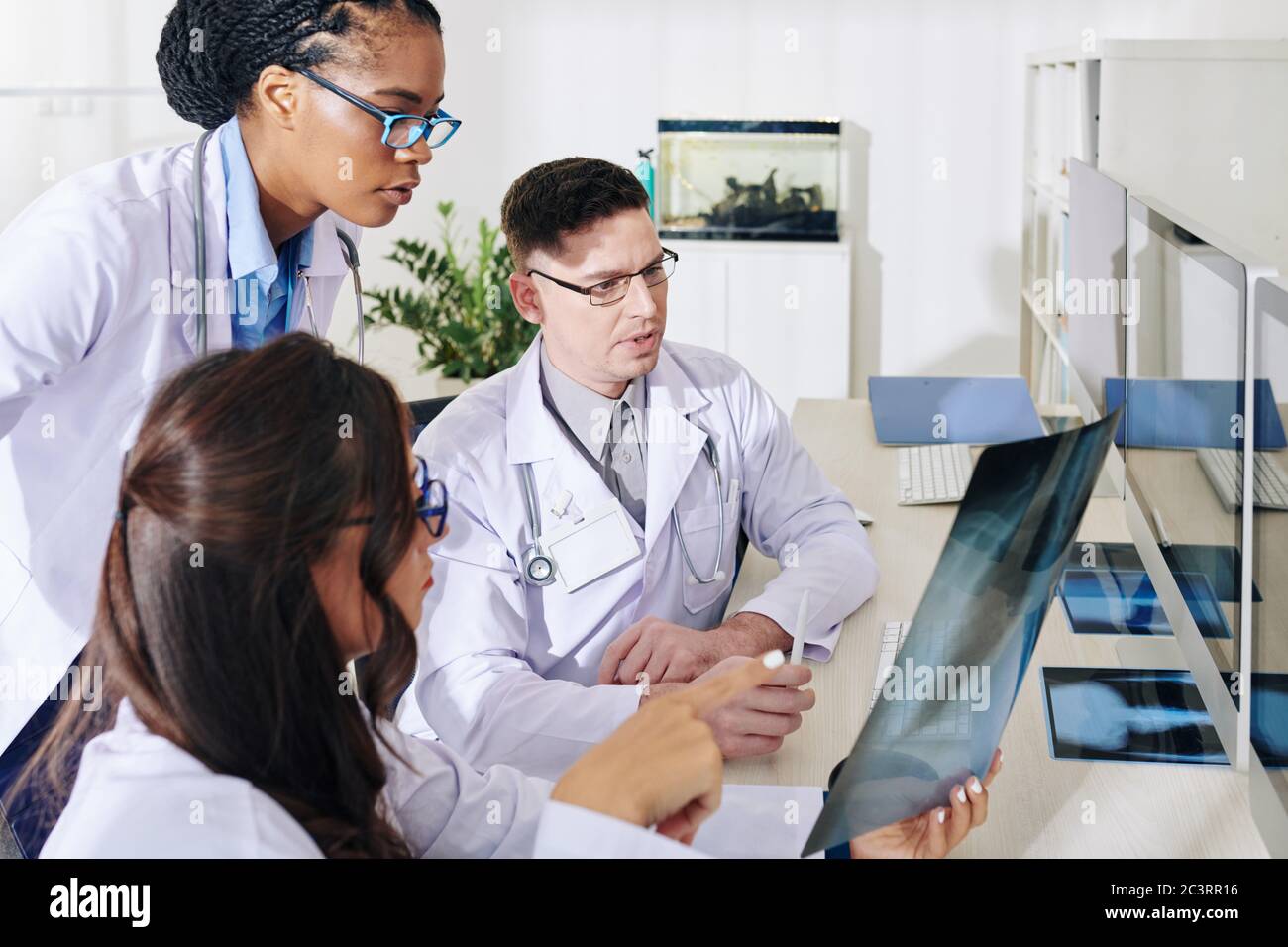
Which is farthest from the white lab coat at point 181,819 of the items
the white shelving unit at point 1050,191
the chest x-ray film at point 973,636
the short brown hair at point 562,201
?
the white shelving unit at point 1050,191

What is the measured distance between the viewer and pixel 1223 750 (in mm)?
1157

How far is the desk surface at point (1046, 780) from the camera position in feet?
3.38

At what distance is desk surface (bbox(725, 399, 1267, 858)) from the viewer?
3.38ft

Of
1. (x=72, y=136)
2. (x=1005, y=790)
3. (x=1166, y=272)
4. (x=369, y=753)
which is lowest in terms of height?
(x=1005, y=790)

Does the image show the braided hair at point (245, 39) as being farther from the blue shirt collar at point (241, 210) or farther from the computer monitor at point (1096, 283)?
the computer monitor at point (1096, 283)

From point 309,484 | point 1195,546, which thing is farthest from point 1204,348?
point 309,484

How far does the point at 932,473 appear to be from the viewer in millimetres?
2045

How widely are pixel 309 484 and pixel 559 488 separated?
71 centimetres

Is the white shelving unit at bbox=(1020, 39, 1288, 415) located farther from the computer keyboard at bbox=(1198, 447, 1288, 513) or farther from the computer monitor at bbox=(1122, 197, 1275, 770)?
the computer keyboard at bbox=(1198, 447, 1288, 513)

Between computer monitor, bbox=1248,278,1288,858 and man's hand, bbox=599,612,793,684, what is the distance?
0.52 metres

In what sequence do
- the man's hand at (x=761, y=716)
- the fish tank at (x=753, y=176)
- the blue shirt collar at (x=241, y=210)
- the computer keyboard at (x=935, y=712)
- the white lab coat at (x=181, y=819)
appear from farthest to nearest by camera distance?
the fish tank at (x=753, y=176) < the blue shirt collar at (x=241, y=210) < the man's hand at (x=761, y=716) < the computer keyboard at (x=935, y=712) < the white lab coat at (x=181, y=819)

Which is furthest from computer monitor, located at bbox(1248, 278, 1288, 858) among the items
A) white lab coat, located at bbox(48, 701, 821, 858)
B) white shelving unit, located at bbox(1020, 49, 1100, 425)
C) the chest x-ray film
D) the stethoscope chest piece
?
white shelving unit, located at bbox(1020, 49, 1100, 425)

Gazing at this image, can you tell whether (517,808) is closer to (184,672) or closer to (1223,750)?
(184,672)

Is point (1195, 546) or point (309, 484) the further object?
point (1195, 546)
